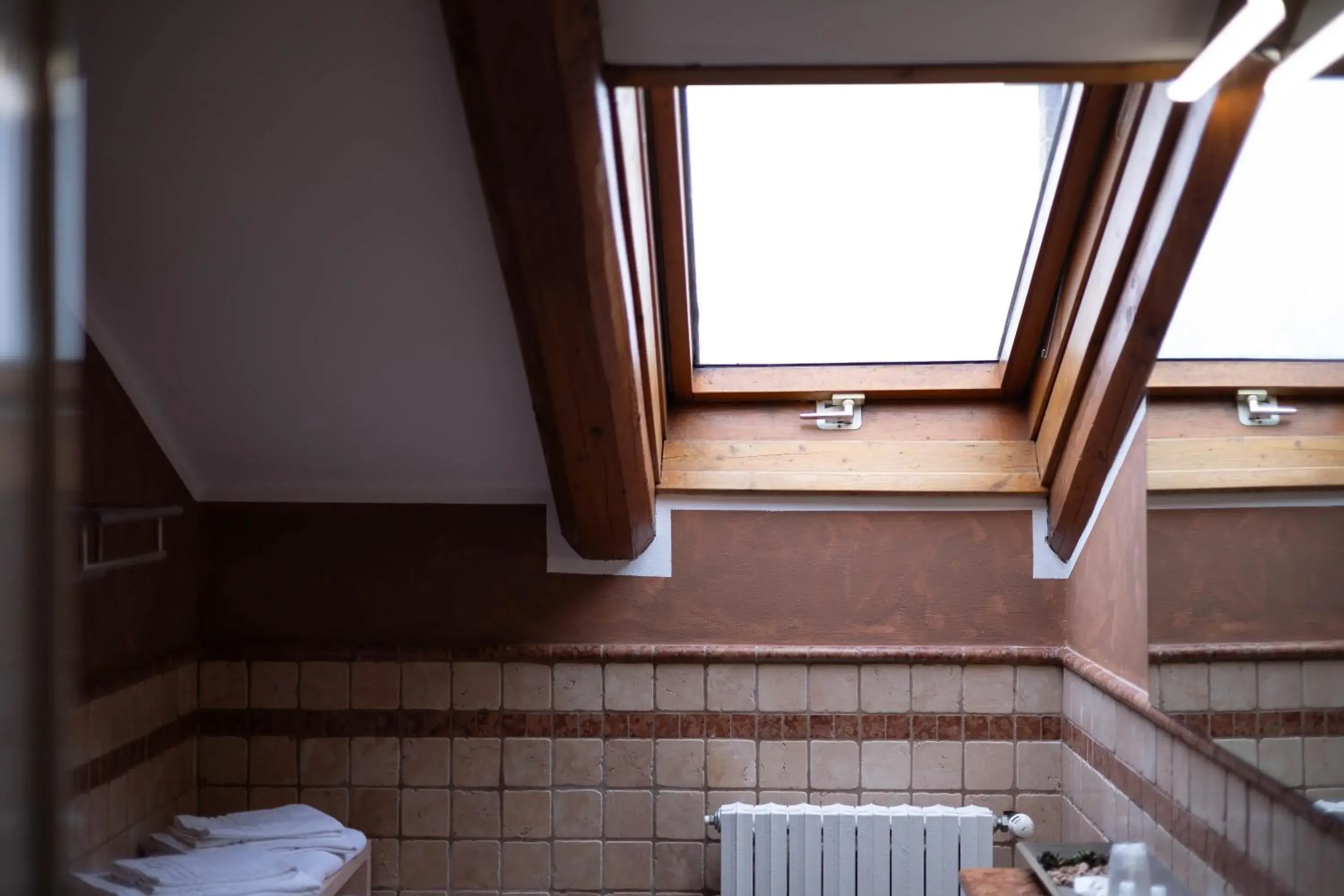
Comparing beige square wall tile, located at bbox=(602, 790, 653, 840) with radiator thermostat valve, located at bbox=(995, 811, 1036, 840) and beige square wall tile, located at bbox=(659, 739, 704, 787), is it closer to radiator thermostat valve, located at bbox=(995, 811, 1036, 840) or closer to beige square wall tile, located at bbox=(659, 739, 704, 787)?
beige square wall tile, located at bbox=(659, 739, 704, 787)

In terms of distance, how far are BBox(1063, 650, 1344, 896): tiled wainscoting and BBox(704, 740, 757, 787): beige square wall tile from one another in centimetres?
79

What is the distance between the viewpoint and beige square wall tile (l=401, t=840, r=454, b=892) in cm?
283

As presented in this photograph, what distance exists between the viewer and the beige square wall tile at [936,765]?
2777mm

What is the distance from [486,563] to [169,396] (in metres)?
0.87

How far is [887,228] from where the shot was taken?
2566mm

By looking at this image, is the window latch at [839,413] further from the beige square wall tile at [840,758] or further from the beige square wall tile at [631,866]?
the beige square wall tile at [631,866]

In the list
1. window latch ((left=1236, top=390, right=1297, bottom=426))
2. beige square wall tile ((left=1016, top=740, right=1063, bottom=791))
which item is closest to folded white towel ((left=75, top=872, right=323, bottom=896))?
beige square wall tile ((left=1016, top=740, right=1063, bottom=791))

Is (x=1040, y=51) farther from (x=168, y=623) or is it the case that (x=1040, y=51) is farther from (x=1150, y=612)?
(x=168, y=623)

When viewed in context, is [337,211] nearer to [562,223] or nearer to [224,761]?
[562,223]

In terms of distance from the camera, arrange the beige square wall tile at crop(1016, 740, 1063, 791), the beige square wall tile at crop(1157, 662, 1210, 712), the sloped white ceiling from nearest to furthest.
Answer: the sloped white ceiling → the beige square wall tile at crop(1157, 662, 1210, 712) → the beige square wall tile at crop(1016, 740, 1063, 791)

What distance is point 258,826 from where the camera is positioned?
97.0 inches

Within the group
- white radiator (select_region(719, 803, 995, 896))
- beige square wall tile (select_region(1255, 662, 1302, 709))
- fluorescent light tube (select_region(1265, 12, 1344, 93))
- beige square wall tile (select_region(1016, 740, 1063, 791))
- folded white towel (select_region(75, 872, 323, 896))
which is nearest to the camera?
fluorescent light tube (select_region(1265, 12, 1344, 93))

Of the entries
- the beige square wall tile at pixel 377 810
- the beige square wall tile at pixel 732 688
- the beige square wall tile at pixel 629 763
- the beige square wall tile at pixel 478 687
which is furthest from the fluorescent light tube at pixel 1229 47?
the beige square wall tile at pixel 377 810

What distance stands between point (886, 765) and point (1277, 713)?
51.8 inches
